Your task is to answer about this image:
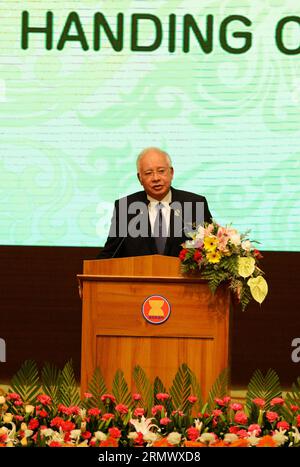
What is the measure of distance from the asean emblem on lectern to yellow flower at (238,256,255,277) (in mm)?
335

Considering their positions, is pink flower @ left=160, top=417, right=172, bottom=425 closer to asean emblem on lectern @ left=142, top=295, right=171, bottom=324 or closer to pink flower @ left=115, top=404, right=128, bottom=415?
pink flower @ left=115, top=404, right=128, bottom=415

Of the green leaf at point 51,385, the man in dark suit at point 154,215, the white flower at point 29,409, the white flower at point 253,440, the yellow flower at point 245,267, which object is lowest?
the white flower at point 253,440

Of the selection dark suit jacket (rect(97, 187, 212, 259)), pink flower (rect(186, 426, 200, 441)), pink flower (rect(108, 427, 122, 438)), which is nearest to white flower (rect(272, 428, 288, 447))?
pink flower (rect(186, 426, 200, 441))

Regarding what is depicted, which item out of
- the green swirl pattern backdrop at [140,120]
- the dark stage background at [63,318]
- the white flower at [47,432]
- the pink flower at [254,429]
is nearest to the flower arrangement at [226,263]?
the pink flower at [254,429]

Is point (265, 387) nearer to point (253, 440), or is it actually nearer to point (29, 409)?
point (253, 440)

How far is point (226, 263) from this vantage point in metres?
4.10

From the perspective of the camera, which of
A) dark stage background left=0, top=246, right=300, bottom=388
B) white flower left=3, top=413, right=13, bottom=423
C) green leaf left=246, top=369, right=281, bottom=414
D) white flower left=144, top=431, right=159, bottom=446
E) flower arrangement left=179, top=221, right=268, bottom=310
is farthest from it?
dark stage background left=0, top=246, right=300, bottom=388

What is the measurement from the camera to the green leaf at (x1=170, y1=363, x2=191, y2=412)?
362 cm

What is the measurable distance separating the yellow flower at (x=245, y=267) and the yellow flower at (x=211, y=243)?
0.38 feet

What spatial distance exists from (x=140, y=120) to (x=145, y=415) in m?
3.12

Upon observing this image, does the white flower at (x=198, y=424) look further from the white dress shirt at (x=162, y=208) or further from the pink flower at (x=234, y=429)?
the white dress shirt at (x=162, y=208)

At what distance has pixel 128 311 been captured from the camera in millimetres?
4227

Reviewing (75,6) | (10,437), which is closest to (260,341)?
(75,6)

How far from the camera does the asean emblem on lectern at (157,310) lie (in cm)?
420
